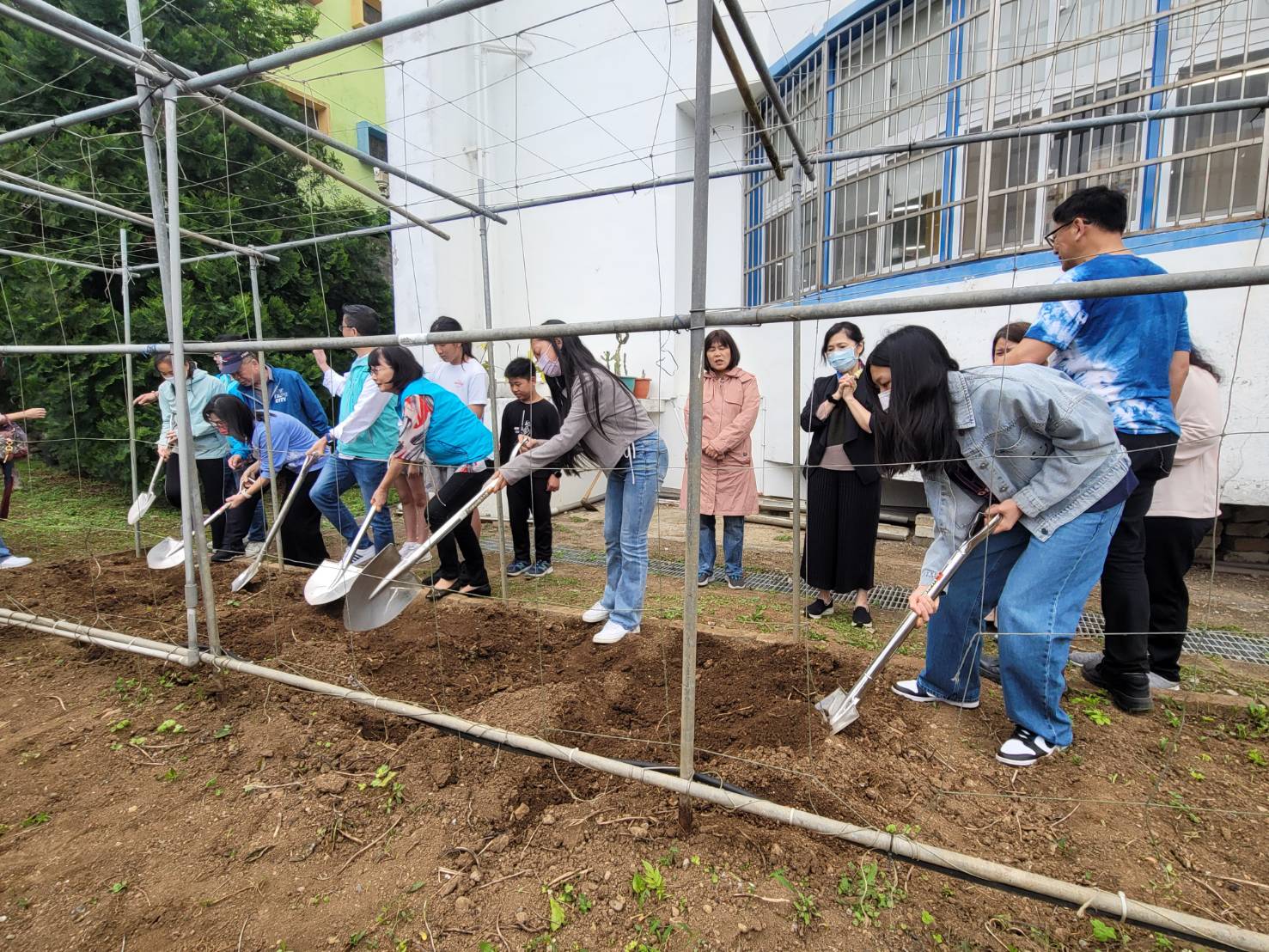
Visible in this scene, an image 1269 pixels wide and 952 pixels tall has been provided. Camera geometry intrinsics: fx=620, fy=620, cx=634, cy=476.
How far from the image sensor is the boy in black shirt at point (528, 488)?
13.5ft

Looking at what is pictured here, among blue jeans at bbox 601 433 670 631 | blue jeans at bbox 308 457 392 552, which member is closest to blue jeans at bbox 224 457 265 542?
blue jeans at bbox 308 457 392 552

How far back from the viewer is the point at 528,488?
4.36 m

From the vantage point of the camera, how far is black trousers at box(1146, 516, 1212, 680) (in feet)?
7.46

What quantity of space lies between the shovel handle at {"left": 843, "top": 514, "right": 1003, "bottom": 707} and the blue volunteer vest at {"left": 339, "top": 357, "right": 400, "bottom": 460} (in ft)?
9.40

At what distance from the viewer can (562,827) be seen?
5.83 feet

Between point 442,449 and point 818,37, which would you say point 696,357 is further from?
point 818,37

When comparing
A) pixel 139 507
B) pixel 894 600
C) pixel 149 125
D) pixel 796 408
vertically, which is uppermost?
pixel 149 125

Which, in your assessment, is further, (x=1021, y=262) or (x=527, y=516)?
(x=527, y=516)

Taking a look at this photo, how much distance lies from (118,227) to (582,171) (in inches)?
194

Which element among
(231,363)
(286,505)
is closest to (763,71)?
(286,505)

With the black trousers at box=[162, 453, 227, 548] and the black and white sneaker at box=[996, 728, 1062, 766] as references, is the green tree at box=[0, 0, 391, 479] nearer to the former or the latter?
the black trousers at box=[162, 453, 227, 548]

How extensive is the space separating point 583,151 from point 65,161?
4851 mm

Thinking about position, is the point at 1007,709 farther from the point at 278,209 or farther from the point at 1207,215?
the point at 278,209

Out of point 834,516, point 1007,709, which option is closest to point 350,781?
point 1007,709
